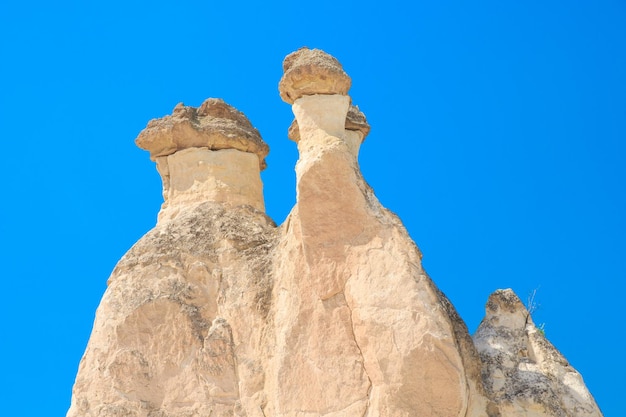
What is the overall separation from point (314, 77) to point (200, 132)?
2.78 metres

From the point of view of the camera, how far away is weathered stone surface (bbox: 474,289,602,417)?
9.88m

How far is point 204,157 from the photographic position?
12922 millimetres

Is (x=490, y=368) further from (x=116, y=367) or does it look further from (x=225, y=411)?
(x=116, y=367)

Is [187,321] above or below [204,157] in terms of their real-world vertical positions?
below

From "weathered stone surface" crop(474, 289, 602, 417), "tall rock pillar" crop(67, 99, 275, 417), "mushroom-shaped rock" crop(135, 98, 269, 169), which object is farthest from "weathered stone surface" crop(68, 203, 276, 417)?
"weathered stone surface" crop(474, 289, 602, 417)

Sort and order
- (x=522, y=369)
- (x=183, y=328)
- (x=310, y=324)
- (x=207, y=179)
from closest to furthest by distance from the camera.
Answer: (x=310, y=324) → (x=522, y=369) → (x=183, y=328) → (x=207, y=179)

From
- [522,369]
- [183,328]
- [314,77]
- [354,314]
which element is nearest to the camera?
[354,314]

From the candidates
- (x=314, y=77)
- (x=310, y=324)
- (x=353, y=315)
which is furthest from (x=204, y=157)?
(x=353, y=315)

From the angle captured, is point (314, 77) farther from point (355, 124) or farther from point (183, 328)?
point (183, 328)

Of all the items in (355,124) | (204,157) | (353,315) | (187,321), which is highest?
(355,124)

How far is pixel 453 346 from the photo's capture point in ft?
30.9

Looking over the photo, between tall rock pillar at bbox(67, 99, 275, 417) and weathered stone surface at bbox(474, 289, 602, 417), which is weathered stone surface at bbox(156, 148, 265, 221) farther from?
weathered stone surface at bbox(474, 289, 602, 417)

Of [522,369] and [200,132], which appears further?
[200,132]

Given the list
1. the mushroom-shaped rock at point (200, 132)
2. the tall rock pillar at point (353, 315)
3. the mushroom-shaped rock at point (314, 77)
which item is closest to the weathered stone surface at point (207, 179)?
the mushroom-shaped rock at point (200, 132)
